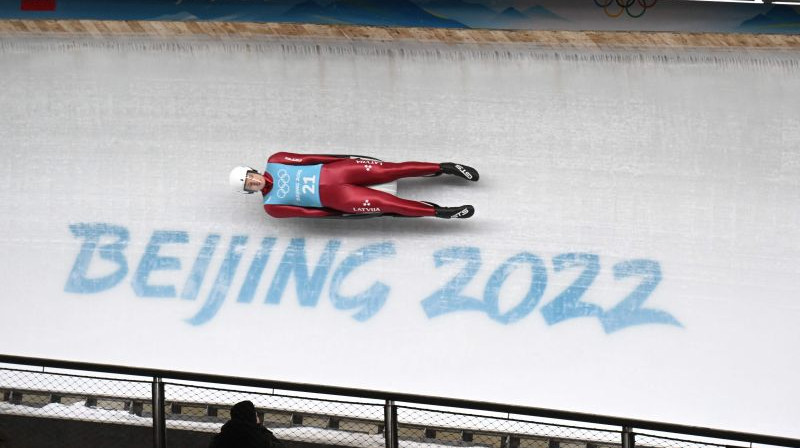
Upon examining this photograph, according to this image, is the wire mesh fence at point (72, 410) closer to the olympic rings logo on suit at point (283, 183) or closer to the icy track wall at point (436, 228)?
the icy track wall at point (436, 228)

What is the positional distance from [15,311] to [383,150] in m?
2.98

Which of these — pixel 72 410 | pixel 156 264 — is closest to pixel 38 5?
pixel 156 264

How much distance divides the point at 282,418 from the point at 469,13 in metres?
3.17

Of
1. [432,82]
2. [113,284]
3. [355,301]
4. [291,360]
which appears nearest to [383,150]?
[432,82]

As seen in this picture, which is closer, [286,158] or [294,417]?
[294,417]

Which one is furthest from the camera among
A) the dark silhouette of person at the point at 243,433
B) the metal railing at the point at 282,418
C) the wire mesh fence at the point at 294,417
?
the wire mesh fence at the point at 294,417

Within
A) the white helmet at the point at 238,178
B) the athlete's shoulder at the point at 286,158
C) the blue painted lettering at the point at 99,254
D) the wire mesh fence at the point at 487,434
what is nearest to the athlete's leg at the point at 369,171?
the athlete's shoulder at the point at 286,158

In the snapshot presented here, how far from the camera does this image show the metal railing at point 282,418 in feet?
14.3

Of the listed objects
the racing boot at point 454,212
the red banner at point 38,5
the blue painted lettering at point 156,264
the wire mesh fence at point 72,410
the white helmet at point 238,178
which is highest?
the red banner at point 38,5

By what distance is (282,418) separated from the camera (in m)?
5.48

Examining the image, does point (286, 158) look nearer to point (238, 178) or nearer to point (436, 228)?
point (238, 178)

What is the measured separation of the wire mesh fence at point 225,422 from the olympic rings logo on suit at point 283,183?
138 centimetres

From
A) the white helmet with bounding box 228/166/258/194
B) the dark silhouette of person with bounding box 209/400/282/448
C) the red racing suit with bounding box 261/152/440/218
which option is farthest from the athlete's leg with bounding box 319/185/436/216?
the dark silhouette of person with bounding box 209/400/282/448

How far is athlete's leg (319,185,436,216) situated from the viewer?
614cm
